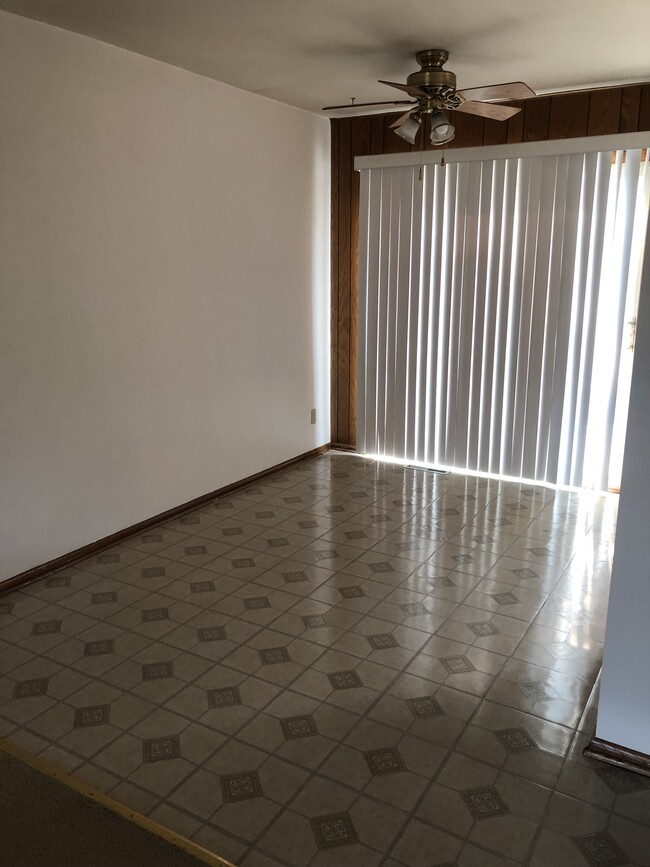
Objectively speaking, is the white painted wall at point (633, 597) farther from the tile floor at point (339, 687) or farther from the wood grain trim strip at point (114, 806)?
the wood grain trim strip at point (114, 806)

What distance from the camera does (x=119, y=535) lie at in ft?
14.1

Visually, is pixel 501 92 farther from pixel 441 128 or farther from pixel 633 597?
pixel 633 597

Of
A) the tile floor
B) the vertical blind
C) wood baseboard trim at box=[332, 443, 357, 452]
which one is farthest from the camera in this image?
wood baseboard trim at box=[332, 443, 357, 452]

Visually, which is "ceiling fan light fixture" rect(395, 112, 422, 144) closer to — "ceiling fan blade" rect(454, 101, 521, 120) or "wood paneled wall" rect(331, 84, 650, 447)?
"ceiling fan blade" rect(454, 101, 521, 120)

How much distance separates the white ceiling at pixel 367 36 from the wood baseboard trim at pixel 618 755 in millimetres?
2930

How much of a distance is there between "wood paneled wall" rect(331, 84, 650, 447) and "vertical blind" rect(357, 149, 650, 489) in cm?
18

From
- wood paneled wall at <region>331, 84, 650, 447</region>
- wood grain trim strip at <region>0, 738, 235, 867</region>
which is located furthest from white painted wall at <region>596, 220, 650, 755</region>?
wood paneled wall at <region>331, 84, 650, 447</region>

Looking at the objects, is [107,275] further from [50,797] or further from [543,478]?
[543,478]

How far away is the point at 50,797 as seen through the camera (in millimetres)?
2311

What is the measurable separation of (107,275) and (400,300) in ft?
Answer: 8.04

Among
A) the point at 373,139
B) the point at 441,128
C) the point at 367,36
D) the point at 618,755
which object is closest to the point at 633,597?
the point at 618,755

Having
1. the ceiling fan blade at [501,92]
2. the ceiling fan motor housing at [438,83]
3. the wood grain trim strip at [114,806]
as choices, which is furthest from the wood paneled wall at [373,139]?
the wood grain trim strip at [114,806]

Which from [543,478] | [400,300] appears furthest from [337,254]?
[543,478]

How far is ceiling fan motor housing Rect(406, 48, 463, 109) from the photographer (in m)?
3.68
